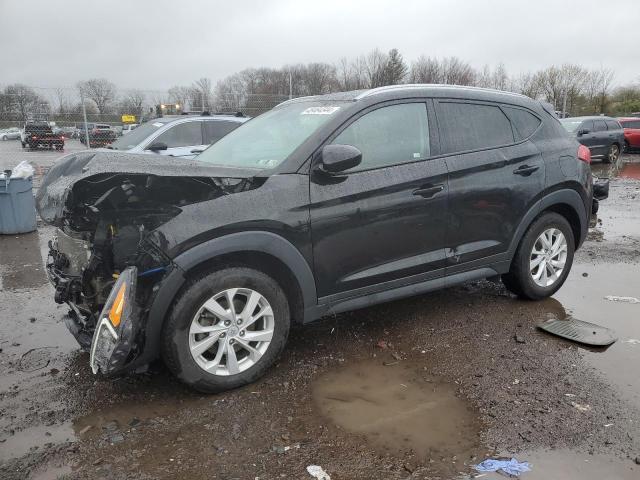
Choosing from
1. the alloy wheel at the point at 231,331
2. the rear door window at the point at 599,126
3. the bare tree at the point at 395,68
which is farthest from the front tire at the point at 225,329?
the bare tree at the point at 395,68

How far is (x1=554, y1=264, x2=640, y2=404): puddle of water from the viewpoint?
347cm

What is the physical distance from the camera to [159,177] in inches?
116

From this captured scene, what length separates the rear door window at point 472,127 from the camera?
3.98 m

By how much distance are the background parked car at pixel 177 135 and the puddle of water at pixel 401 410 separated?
20.8 feet

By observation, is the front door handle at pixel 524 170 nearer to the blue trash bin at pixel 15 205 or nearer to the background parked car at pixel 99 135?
the blue trash bin at pixel 15 205

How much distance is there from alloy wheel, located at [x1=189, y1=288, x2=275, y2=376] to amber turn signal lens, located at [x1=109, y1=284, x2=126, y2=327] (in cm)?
41

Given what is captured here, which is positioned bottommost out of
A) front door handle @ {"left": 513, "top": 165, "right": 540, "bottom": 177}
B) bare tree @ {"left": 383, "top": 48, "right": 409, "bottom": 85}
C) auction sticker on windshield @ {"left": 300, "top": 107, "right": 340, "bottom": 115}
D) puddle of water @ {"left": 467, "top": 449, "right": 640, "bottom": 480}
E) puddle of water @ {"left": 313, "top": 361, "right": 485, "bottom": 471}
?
puddle of water @ {"left": 467, "top": 449, "right": 640, "bottom": 480}

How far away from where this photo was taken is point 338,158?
10.6 ft

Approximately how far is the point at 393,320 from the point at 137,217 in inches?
91.3

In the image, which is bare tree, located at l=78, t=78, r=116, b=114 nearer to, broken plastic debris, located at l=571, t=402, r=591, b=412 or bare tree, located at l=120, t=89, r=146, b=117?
bare tree, located at l=120, t=89, r=146, b=117

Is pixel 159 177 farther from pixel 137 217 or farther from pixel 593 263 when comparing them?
pixel 593 263

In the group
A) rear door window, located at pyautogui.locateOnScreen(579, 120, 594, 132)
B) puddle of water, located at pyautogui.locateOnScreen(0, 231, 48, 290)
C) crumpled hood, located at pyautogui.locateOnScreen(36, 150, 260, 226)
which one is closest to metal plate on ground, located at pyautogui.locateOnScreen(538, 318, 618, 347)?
crumpled hood, located at pyautogui.locateOnScreen(36, 150, 260, 226)

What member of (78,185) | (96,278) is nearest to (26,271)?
(96,278)

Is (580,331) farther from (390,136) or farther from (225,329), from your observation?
(225,329)
